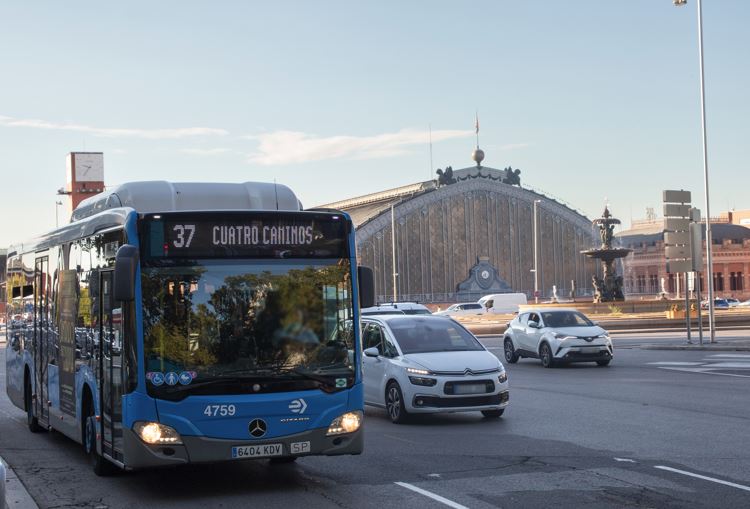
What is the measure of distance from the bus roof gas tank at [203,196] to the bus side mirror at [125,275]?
132 centimetres

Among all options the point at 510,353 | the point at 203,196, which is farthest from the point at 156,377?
the point at 510,353

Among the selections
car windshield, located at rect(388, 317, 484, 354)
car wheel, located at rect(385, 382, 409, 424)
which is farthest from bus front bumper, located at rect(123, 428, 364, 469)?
car windshield, located at rect(388, 317, 484, 354)

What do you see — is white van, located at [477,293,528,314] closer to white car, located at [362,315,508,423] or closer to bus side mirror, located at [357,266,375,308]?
white car, located at [362,315,508,423]

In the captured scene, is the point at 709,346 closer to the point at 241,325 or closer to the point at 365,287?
the point at 365,287

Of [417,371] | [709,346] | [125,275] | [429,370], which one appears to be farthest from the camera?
[709,346]

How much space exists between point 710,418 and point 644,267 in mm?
113464

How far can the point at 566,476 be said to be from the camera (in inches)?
412

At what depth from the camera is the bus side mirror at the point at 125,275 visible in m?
9.23

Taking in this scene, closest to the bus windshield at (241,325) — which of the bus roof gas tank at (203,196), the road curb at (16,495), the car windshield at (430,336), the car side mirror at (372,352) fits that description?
the bus roof gas tank at (203,196)

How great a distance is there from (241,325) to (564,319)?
18675 millimetres

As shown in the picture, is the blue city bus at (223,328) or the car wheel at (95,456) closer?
the blue city bus at (223,328)

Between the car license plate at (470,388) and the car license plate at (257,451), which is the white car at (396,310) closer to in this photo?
the car license plate at (470,388)

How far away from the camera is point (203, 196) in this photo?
10.9m

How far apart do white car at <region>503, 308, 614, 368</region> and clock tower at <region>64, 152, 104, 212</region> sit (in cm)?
6038
